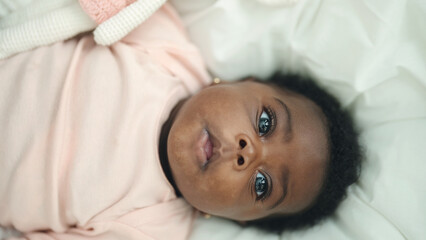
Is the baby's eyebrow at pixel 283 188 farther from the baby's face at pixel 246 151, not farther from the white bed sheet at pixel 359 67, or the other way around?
the white bed sheet at pixel 359 67

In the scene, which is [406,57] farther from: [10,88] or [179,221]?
[10,88]

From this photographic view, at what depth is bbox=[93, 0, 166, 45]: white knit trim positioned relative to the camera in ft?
3.35

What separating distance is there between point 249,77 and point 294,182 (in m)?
0.38

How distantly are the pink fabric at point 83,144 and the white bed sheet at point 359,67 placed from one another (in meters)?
0.23

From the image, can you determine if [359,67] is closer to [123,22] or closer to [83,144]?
[123,22]

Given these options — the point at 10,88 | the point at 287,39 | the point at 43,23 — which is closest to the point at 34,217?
the point at 10,88

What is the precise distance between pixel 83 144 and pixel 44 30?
318 millimetres

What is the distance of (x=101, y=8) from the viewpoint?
1.01 m

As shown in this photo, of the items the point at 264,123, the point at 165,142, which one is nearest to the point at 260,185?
the point at 264,123

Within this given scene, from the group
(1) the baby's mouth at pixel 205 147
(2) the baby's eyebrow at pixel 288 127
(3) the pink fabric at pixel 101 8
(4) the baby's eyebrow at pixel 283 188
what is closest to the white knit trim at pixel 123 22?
(3) the pink fabric at pixel 101 8

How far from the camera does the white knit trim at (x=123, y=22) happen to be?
1.02 metres

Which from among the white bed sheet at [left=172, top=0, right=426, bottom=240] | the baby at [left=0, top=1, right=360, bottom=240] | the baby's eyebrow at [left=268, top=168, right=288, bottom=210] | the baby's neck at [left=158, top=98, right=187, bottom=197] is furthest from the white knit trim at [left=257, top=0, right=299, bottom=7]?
the baby's eyebrow at [left=268, top=168, right=288, bottom=210]

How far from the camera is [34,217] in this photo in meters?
1.03

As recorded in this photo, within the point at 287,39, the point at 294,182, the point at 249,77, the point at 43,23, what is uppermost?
the point at 43,23
